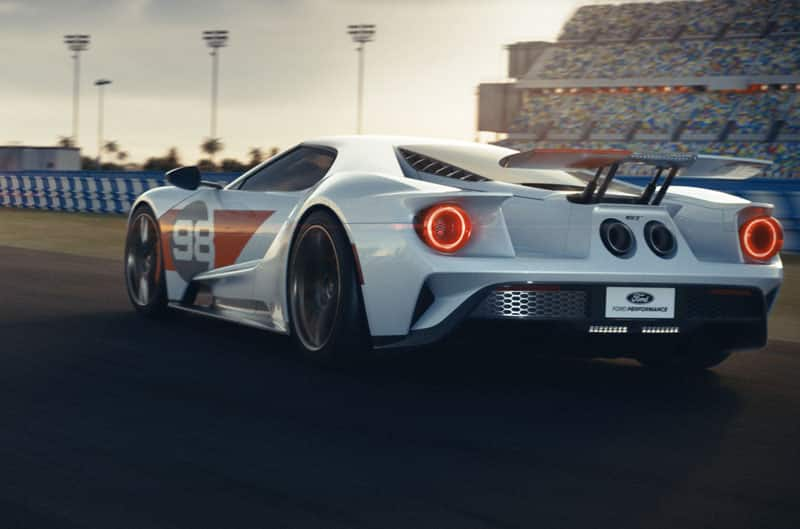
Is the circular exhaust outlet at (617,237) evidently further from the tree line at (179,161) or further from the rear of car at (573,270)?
the tree line at (179,161)

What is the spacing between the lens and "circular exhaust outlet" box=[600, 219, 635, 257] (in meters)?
4.88

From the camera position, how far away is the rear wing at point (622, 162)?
15.5 feet

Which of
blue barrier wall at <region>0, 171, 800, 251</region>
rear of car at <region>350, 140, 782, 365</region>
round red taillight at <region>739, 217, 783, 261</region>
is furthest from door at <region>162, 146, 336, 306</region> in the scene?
blue barrier wall at <region>0, 171, 800, 251</region>

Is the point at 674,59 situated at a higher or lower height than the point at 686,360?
higher

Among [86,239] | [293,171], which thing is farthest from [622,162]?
[86,239]

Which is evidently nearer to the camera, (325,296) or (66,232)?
(325,296)

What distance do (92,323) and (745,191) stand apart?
10.8 metres

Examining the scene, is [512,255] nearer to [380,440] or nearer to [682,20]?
[380,440]

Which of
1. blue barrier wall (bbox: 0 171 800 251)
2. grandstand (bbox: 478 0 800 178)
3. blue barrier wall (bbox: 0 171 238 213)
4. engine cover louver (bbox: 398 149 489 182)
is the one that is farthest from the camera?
grandstand (bbox: 478 0 800 178)

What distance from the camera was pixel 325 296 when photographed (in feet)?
17.8

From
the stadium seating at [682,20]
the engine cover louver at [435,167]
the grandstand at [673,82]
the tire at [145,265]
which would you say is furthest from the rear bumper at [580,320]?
the stadium seating at [682,20]

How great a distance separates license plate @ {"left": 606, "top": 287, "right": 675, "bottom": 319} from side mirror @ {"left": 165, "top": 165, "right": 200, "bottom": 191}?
277 cm

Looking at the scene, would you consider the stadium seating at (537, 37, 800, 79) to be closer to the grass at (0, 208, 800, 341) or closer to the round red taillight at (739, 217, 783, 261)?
the grass at (0, 208, 800, 341)

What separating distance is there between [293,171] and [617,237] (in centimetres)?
198
